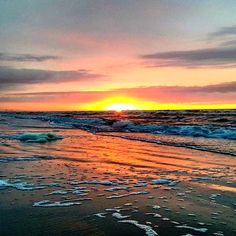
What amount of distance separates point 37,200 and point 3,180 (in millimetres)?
1633

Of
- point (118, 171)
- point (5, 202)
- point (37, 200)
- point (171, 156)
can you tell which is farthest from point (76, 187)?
point (171, 156)

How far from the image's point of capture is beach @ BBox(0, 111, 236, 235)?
4.38 m

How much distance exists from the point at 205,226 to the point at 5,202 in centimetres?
307

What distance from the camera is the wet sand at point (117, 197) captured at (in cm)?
438

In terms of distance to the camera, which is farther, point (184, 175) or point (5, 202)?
Answer: point (184, 175)

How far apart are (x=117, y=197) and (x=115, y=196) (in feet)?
0.23

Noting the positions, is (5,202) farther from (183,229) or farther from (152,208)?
(183,229)

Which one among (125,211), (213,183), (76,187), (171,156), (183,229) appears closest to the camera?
(183,229)

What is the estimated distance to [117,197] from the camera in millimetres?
5859

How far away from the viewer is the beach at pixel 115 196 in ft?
14.4

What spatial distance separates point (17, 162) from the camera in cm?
921

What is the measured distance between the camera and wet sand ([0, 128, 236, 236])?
4.38 meters

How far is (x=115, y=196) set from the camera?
5.92m

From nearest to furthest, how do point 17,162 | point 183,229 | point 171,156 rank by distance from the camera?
point 183,229 → point 17,162 → point 171,156
